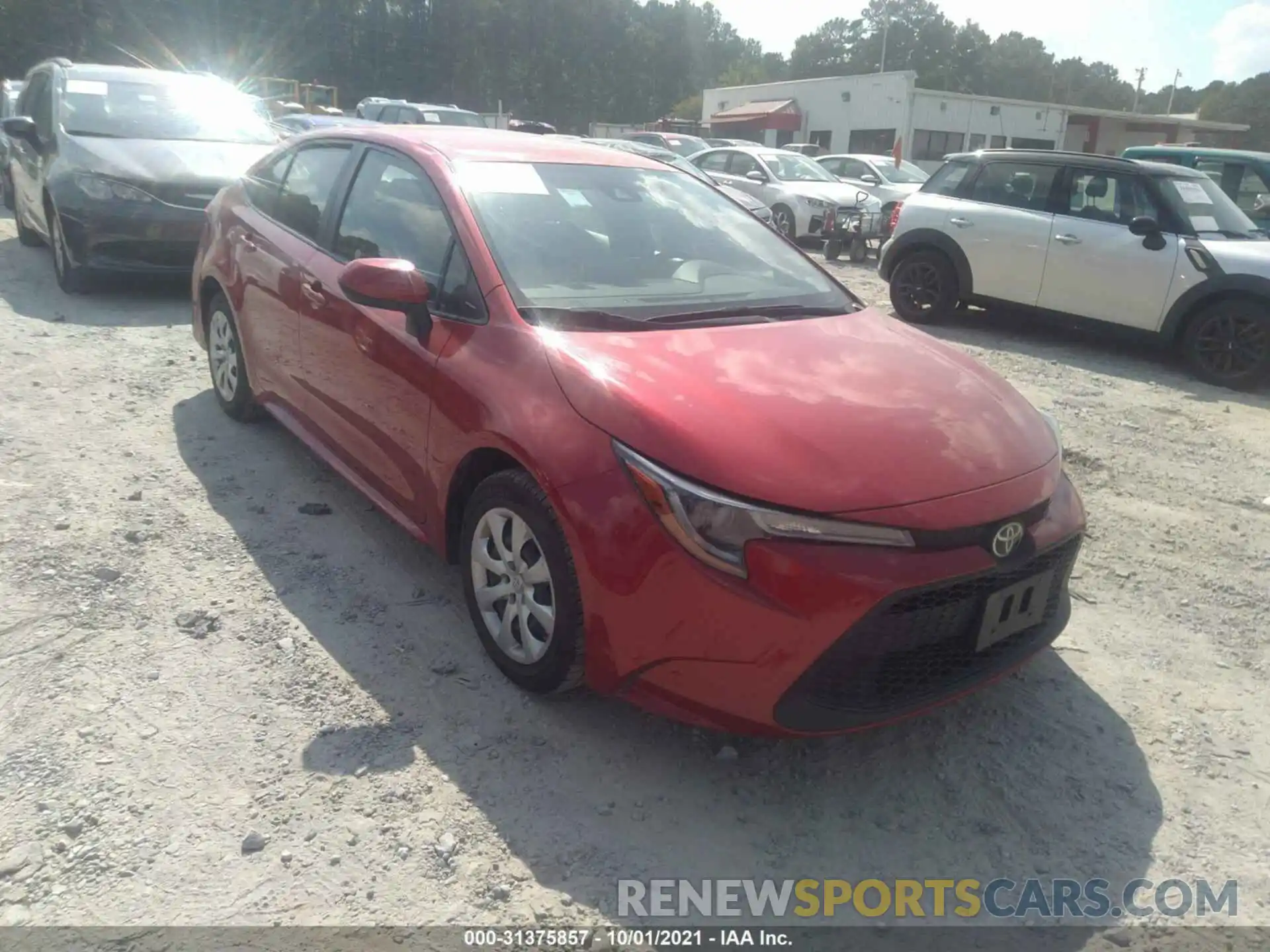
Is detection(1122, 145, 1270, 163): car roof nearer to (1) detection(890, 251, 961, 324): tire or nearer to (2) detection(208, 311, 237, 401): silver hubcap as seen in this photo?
(1) detection(890, 251, 961, 324): tire

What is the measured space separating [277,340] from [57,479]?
1.21 meters

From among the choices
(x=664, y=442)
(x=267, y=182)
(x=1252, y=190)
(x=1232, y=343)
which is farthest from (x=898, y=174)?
(x=664, y=442)

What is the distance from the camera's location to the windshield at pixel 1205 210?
7.81 m

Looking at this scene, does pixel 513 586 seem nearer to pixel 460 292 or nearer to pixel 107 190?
pixel 460 292

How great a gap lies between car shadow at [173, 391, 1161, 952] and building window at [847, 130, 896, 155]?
1447 inches

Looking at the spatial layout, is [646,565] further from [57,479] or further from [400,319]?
[57,479]

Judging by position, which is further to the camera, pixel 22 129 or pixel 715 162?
pixel 715 162

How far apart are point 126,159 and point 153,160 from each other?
0.66 ft

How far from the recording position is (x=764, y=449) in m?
2.55

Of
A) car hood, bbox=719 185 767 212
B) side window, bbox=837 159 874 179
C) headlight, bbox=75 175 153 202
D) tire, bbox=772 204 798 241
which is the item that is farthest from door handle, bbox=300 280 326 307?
side window, bbox=837 159 874 179

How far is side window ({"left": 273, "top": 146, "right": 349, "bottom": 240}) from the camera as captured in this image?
14.0ft

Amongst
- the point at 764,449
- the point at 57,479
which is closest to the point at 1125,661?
the point at 764,449

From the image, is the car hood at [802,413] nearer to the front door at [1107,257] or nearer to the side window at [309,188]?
the side window at [309,188]

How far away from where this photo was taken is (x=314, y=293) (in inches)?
158
